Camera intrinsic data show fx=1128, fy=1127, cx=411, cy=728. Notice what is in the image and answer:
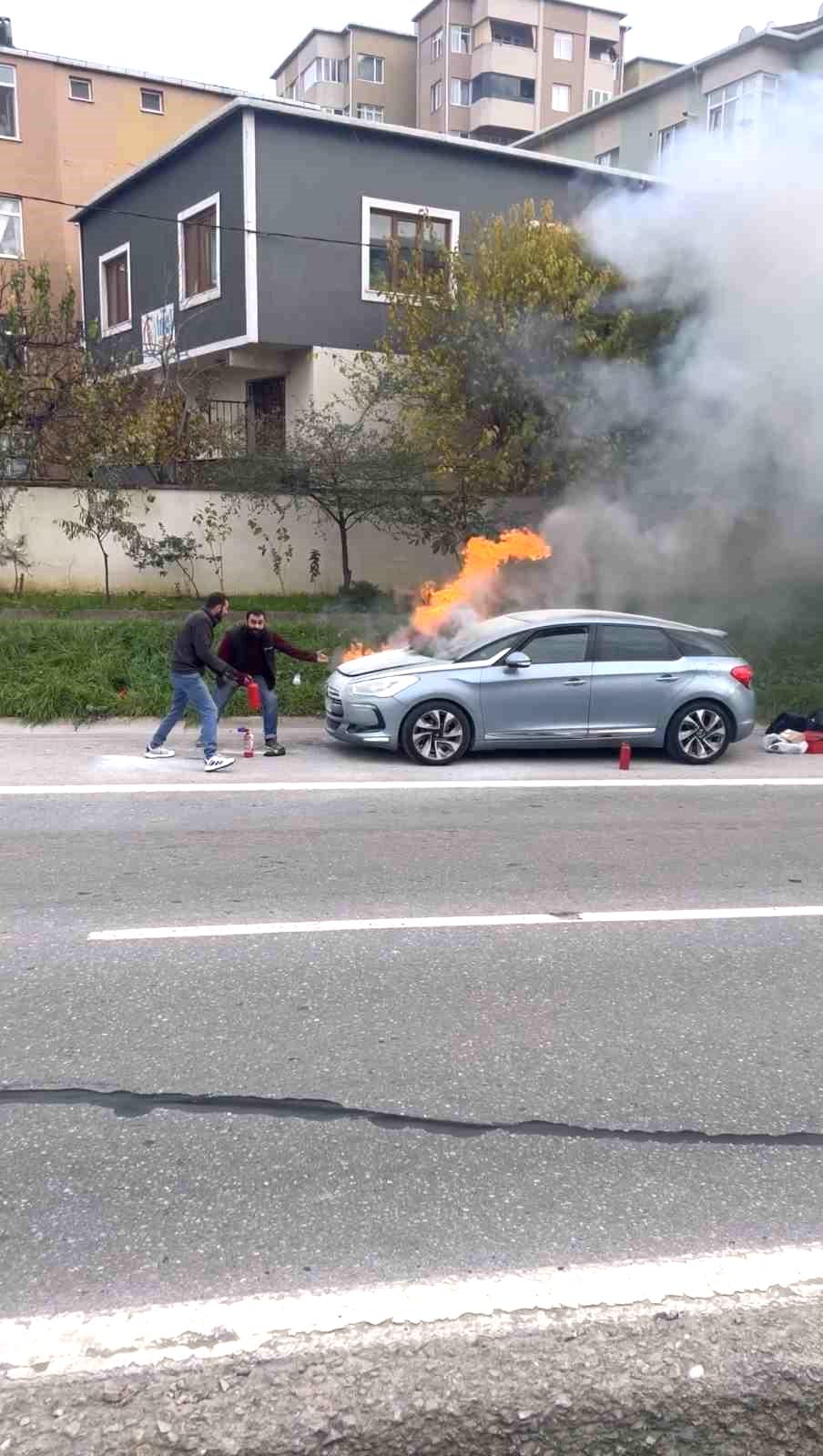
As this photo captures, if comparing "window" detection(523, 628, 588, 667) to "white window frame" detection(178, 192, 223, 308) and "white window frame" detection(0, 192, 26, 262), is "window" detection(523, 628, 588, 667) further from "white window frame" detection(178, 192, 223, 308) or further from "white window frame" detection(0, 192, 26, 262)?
"white window frame" detection(0, 192, 26, 262)

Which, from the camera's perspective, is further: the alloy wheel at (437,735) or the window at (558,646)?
the window at (558,646)

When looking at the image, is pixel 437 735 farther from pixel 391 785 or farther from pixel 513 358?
pixel 513 358

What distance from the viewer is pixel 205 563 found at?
694 inches

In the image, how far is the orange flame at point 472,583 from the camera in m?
11.9

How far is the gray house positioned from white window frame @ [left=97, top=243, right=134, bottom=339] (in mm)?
2567

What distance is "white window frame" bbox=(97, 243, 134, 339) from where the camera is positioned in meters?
24.1

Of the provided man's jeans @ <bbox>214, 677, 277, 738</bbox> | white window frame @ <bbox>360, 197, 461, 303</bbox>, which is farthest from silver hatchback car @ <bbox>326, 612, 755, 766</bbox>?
white window frame @ <bbox>360, 197, 461, 303</bbox>

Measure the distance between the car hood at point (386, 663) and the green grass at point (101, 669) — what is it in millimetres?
2131

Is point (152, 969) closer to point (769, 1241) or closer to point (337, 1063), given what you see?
point (337, 1063)

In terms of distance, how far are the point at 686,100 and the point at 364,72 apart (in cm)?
3012

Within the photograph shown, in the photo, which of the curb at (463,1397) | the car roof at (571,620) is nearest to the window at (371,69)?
the car roof at (571,620)

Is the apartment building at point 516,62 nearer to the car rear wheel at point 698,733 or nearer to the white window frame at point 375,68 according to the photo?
the white window frame at point 375,68

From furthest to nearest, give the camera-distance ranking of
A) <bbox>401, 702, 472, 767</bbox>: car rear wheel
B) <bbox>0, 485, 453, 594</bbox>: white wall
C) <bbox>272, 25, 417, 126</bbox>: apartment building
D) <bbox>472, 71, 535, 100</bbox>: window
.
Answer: <bbox>272, 25, 417, 126</bbox>: apartment building → <bbox>472, 71, 535, 100</bbox>: window → <bbox>0, 485, 453, 594</bbox>: white wall → <bbox>401, 702, 472, 767</bbox>: car rear wheel

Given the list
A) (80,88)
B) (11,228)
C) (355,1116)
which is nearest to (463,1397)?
(355,1116)
